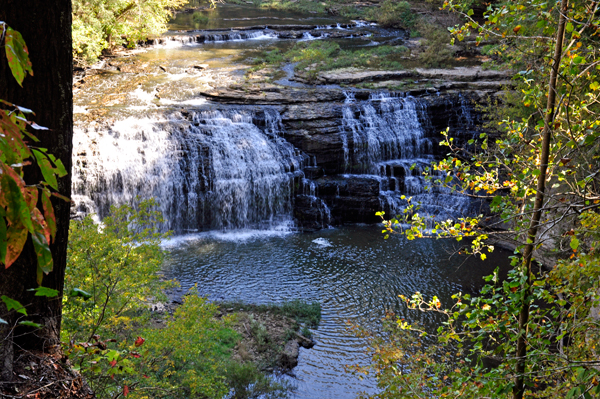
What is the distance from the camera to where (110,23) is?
843 inches

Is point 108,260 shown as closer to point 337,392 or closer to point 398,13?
point 337,392

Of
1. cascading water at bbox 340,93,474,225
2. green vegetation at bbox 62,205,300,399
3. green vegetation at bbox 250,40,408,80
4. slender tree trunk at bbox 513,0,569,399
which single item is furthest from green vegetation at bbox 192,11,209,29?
slender tree trunk at bbox 513,0,569,399

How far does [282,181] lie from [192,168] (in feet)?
9.68

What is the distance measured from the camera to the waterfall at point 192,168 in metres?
14.3

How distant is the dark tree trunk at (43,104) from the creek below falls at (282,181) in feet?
23.3

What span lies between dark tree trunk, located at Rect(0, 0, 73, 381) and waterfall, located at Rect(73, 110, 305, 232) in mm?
11761

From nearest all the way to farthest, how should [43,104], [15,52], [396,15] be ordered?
[15,52] → [43,104] → [396,15]

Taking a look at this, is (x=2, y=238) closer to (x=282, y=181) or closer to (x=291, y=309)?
(x=291, y=309)

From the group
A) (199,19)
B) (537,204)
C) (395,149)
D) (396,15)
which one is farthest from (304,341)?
(396,15)

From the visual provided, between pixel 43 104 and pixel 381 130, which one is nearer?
pixel 43 104

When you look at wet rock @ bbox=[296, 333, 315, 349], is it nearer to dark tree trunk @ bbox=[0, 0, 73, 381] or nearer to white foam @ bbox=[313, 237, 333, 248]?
white foam @ bbox=[313, 237, 333, 248]

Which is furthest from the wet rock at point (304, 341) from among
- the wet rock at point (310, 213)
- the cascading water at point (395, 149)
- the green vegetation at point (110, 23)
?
the green vegetation at point (110, 23)

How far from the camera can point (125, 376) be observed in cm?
584

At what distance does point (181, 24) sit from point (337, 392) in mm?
27642
